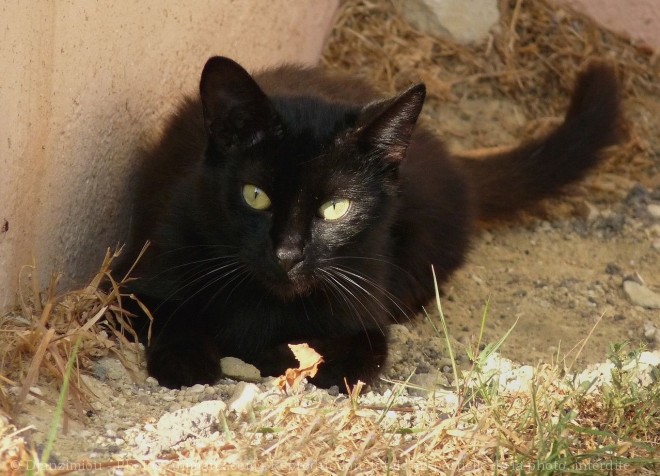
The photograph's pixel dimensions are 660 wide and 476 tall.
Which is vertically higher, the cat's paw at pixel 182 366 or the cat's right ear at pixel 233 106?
the cat's right ear at pixel 233 106

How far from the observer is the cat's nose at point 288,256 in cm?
277

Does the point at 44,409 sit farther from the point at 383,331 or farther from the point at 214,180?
the point at 383,331

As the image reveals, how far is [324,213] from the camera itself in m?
2.86

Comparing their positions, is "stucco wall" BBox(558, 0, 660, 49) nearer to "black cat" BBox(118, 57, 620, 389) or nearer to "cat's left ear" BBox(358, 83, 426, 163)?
"black cat" BBox(118, 57, 620, 389)

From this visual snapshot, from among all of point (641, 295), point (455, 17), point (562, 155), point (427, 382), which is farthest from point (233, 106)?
point (455, 17)

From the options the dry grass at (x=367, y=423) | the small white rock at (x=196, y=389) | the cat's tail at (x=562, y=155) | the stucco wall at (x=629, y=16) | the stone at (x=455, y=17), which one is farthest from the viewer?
the stone at (x=455, y=17)

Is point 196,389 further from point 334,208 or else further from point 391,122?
point 391,122

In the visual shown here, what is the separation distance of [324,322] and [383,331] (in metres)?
0.23

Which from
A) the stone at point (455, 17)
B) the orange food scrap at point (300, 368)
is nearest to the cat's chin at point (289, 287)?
the orange food scrap at point (300, 368)

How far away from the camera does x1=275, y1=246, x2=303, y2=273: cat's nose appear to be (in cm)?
277

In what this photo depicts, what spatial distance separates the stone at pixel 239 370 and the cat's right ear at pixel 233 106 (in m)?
0.67

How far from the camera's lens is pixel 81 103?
9.94ft

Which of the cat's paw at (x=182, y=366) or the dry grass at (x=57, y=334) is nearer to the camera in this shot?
the dry grass at (x=57, y=334)

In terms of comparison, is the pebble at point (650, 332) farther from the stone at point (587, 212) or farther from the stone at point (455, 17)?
the stone at point (455, 17)
